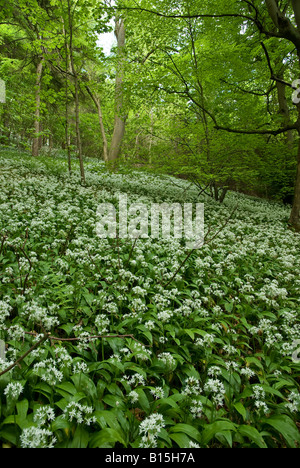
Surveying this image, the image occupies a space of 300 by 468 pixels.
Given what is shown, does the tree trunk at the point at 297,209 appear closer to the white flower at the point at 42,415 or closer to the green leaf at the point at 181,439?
the green leaf at the point at 181,439

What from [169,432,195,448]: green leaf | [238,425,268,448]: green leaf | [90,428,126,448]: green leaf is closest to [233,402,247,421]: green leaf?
[238,425,268,448]: green leaf

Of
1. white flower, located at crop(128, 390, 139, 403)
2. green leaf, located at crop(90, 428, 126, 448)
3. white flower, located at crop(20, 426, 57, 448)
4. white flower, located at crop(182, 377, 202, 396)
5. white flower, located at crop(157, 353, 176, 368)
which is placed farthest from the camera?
white flower, located at crop(157, 353, 176, 368)

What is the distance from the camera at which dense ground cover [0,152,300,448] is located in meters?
1.88

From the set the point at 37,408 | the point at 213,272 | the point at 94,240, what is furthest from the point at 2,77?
the point at 37,408

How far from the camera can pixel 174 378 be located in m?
2.63

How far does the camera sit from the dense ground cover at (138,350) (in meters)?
1.88

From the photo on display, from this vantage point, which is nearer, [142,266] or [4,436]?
[4,436]

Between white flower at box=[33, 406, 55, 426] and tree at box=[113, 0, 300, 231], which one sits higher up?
tree at box=[113, 0, 300, 231]

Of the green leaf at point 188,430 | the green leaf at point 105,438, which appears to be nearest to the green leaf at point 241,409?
the green leaf at point 188,430

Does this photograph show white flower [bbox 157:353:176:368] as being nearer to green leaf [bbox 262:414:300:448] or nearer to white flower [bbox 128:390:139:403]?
white flower [bbox 128:390:139:403]

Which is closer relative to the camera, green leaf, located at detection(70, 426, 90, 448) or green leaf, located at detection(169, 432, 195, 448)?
green leaf, located at detection(70, 426, 90, 448)

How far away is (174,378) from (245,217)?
8569 mm

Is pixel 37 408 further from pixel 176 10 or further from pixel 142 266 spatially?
pixel 176 10
